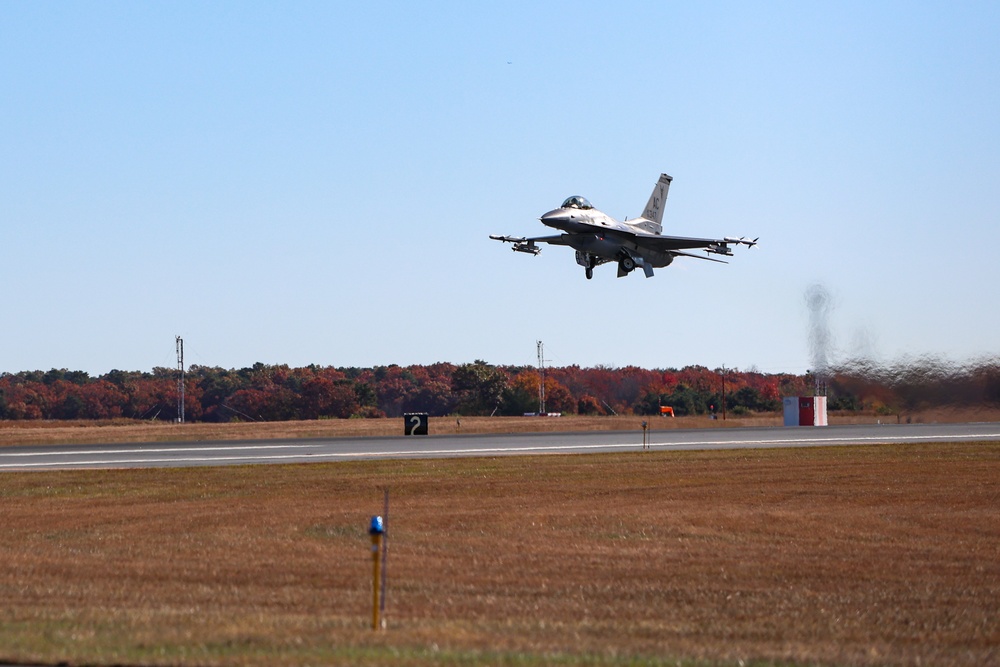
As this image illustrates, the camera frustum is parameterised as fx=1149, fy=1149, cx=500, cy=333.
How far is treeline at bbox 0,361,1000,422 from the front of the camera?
140m

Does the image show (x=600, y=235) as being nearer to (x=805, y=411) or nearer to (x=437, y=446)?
(x=437, y=446)

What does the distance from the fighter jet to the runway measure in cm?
843

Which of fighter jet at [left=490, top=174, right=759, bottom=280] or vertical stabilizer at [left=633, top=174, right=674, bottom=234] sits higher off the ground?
vertical stabilizer at [left=633, top=174, right=674, bottom=234]

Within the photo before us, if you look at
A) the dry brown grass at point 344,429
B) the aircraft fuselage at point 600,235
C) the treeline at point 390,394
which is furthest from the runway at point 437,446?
the treeline at point 390,394

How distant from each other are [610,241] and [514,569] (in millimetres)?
30193

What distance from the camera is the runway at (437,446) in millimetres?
47688

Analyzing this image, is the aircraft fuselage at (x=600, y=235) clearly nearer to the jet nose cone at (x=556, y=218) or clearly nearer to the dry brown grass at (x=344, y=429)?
the jet nose cone at (x=556, y=218)

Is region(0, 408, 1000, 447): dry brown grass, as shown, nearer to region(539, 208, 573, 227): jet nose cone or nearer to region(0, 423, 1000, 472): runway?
region(0, 423, 1000, 472): runway

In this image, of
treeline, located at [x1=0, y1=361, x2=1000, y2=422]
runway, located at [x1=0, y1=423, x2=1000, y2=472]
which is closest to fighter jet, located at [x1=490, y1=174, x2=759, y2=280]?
runway, located at [x1=0, y1=423, x2=1000, y2=472]

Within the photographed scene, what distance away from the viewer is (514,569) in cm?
1970

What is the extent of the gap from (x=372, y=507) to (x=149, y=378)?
16372cm

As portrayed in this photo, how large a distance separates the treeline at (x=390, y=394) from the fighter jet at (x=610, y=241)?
65434 millimetres

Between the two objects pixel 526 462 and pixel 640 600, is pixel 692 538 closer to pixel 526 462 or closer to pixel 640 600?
pixel 640 600

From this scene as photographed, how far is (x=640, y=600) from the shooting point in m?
16.7
